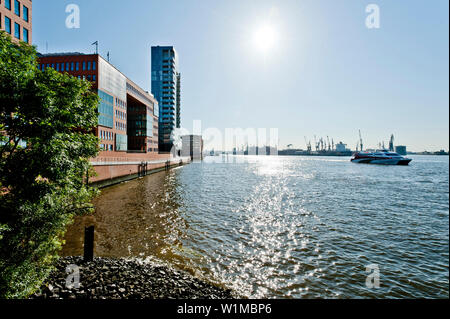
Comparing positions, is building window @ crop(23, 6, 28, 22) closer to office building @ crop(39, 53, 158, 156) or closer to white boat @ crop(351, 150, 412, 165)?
office building @ crop(39, 53, 158, 156)

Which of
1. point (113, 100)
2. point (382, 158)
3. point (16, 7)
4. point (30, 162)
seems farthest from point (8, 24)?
point (382, 158)

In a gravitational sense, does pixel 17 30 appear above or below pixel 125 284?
above

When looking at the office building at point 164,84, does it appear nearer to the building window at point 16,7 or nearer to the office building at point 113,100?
the office building at point 113,100

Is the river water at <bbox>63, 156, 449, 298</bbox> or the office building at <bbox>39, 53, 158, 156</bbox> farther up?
the office building at <bbox>39, 53, 158, 156</bbox>

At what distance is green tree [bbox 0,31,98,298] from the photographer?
579 centimetres

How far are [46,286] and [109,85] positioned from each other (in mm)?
66188

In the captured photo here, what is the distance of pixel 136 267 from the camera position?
30.8 feet

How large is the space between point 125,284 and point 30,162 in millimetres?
5163

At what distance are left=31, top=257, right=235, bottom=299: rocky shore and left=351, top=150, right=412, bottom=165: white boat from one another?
428ft

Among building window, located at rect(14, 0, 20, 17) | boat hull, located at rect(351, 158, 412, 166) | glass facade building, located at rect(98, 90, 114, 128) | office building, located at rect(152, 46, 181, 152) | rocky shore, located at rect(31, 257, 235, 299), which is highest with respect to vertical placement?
office building, located at rect(152, 46, 181, 152)

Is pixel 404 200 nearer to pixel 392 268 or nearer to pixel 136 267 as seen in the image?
pixel 392 268

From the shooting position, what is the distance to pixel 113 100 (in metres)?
Result: 63.8

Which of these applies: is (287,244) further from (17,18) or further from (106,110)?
(106,110)

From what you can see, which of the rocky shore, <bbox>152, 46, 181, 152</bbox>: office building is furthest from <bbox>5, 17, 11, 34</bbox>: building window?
<bbox>152, 46, 181, 152</bbox>: office building
